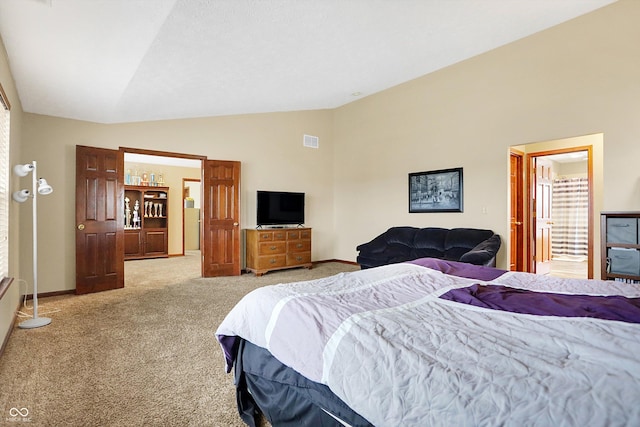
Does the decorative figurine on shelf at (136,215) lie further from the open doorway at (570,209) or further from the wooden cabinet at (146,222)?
the open doorway at (570,209)

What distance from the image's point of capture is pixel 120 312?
3.58 metres

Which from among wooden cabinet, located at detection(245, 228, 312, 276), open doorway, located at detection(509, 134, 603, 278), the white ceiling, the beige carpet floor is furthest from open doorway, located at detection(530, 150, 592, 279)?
the beige carpet floor

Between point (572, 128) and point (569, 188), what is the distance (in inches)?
216

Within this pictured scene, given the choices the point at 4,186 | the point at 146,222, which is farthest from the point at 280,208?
the point at 146,222

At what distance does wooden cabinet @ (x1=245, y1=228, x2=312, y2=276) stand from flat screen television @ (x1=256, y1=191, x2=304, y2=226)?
30 centimetres

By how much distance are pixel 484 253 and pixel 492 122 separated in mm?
2014

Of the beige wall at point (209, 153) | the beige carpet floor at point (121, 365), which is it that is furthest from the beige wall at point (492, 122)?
the beige carpet floor at point (121, 365)

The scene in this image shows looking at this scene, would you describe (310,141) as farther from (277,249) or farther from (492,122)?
(492,122)

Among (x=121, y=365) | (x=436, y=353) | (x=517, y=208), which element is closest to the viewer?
(x=436, y=353)

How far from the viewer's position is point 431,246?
4883 millimetres

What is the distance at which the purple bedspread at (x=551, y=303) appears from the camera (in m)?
1.30

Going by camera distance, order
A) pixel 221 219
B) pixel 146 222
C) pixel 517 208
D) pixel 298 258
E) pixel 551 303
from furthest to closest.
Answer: pixel 146 222
pixel 298 258
pixel 221 219
pixel 517 208
pixel 551 303

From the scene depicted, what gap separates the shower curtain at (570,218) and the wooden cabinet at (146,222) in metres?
9.77

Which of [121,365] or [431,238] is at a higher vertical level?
[431,238]
